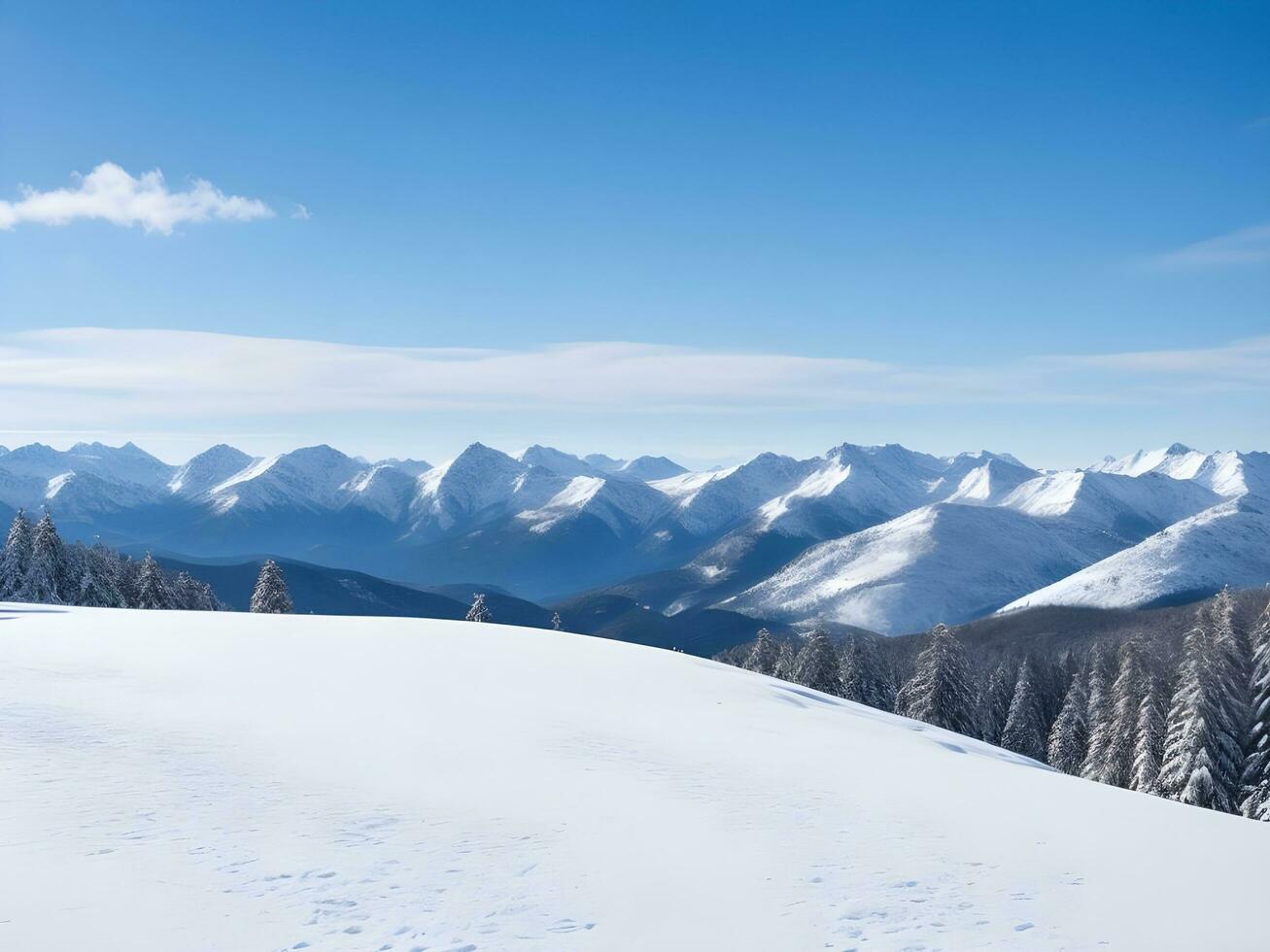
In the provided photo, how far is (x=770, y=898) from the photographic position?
858cm

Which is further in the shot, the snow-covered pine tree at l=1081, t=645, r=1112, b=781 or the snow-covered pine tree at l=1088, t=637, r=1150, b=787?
the snow-covered pine tree at l=1081, t=645, r=1112, b=781

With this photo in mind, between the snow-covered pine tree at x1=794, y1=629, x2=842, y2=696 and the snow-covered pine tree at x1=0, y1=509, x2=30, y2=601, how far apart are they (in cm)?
5035

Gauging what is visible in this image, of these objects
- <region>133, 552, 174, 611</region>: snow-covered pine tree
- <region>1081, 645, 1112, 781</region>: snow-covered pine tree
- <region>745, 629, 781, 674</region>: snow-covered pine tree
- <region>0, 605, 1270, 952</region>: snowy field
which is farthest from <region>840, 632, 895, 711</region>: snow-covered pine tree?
<region>133, 552, 174, 611</region>: snow-covered pine tree

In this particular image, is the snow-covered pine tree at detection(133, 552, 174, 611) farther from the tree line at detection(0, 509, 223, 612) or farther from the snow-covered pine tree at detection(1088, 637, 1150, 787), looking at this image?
the snow-covered pine tree at detection(1088, 637, 1150, 787)

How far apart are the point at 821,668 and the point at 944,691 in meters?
8.11

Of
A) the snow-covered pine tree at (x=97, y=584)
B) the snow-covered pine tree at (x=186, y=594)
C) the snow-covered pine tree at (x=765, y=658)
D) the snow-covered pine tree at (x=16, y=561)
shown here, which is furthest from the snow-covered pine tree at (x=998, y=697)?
the snow-covered pine tree at (x=16, y=561)

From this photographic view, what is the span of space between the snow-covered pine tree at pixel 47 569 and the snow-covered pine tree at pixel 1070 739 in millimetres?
66849

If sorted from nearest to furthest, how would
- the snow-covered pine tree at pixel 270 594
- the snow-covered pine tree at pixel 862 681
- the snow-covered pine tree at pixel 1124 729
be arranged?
1. the snow-covered pine tree at pixel 1124 729
2. the snow-covered pine tree at pixel 270 594
3. the snow-covered pine tree at pixel 862 681

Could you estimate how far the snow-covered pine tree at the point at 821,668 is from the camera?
5025cm

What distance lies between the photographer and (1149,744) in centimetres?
3822

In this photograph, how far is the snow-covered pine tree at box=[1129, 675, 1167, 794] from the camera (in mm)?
37188

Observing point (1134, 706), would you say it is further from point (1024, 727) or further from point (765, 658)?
point (765, 658)

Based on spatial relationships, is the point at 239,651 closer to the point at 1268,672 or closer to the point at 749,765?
the point at 749,765

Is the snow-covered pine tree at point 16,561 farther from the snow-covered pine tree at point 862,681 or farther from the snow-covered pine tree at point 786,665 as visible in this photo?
the snow-covered pine tree at point 862,681
